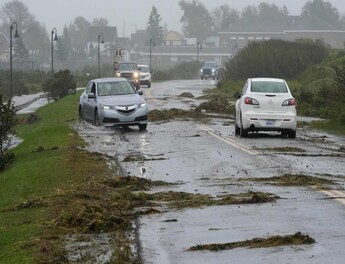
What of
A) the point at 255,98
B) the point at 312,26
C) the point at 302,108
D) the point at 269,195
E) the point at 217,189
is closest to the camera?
the point at 269,195

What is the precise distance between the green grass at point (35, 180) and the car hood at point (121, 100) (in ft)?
4.80

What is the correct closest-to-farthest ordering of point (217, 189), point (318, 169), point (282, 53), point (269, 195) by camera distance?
point (269, 195)
point (217, 189)
point (318, 169)
point (282, 53)

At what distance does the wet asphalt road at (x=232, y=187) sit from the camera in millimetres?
9789

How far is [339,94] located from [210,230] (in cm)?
2663

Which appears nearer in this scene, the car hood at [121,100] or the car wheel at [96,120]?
the car hood at [121,100]

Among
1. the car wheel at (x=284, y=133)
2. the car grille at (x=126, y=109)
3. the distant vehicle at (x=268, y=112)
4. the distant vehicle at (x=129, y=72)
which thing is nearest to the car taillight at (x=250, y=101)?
the distant vehicle at (x=268, y=112)

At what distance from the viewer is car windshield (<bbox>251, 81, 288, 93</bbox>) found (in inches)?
1051

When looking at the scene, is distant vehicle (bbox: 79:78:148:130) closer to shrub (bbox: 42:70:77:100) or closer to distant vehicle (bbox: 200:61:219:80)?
shrub (bbox: 42:70:77:100)

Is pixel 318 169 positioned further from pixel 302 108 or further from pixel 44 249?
pixel 302 108

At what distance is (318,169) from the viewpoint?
17797 mm

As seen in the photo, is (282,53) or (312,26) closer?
(282,53)

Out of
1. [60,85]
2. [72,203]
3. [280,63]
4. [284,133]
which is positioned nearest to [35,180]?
[72,203]

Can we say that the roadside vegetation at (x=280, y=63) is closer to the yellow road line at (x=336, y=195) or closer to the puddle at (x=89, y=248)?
the yellow road line at (x=336, y=195)

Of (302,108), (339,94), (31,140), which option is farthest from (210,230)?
(302,108)
